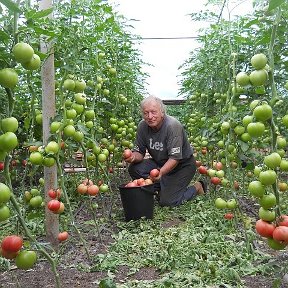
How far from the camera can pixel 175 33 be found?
6918mm

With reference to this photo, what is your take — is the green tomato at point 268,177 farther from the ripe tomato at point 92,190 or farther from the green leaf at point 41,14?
the ripe tomato at point 92,190

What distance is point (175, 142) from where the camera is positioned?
13.3 ft

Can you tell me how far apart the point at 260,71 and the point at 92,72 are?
6.08ft

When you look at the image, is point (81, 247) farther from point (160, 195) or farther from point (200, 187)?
point (200, 187)

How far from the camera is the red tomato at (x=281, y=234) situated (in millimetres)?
1405

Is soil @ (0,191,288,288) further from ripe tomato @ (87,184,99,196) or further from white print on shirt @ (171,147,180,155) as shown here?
white print on shirt @ (171,147,180,155)

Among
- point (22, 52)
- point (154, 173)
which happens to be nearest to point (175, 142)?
point (154, 173)

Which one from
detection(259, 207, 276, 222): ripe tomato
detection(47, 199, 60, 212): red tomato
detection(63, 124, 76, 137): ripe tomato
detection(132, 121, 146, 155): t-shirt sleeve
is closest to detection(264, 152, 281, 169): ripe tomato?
detection(259, 207, 276, 222): ripe tomato

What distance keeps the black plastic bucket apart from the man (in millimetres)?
358

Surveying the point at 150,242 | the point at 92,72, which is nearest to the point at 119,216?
the point at 150,242

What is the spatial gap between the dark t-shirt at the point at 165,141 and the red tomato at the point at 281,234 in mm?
2596

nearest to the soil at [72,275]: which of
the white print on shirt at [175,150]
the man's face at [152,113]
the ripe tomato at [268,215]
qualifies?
the ripe tomato at [268,215]

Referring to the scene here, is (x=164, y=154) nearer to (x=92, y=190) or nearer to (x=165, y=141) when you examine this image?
(x=165, y=141)

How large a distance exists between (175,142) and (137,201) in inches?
30.2
